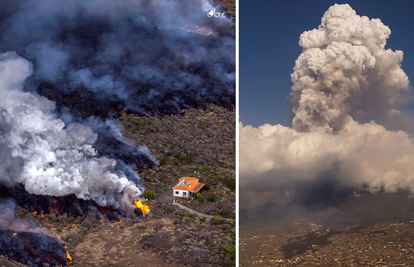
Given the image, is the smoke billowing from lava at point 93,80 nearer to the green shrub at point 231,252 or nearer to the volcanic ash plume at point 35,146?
the volcanic ash plume at point 35,146

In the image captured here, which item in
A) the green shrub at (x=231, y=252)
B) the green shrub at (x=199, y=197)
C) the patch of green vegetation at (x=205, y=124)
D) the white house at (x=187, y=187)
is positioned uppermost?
the patch of green vegetation at (x=205, y=124)

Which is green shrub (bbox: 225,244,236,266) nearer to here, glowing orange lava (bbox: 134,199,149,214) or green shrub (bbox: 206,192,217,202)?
green shrub (bbox: 206,192,217,202)

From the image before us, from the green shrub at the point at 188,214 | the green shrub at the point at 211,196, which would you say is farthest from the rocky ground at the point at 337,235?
the green shrub at the point at 188,214

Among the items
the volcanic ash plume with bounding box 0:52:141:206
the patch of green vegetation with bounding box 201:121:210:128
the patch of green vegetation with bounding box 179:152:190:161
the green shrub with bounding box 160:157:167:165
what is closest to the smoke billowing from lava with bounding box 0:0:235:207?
the volcanic ash plume with bounding box 0:52:141:206

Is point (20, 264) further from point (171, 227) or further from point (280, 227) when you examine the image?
point (280, 227)

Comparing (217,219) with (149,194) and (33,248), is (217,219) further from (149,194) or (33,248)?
(33,248)

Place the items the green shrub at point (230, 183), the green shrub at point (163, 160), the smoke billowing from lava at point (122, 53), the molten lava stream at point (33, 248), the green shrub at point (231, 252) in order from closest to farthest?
the molten lava stream at point (33, 248) < the smoke billowing from lava at point (122, 53) < the green shrub at point (231, 252) < the green shrub at point (163, 160) < the green shrub at point (230, 183)
